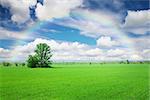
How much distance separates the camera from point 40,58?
67.9 m

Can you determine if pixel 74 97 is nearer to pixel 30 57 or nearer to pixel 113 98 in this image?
pixel 113 98

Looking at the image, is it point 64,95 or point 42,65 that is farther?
point 42,65

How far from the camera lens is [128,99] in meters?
15.0

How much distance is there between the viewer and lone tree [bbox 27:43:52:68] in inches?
2542

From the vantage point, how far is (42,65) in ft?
221

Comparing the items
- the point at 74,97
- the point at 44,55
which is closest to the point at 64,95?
the point at 74,97

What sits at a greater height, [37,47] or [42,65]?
[37,47]

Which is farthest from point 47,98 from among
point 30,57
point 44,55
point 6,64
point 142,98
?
point 6,64

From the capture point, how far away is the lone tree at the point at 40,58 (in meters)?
64.6

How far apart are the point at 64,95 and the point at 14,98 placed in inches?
118

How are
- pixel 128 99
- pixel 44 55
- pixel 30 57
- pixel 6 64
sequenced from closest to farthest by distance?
pixel 128 99 → pixel 30 57 → pixel 44 55 → pixel 6 64

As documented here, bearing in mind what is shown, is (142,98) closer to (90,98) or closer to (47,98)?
(90,98)

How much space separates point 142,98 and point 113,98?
5.45 ft

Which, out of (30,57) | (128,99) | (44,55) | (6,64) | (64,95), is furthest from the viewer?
(6,64)
